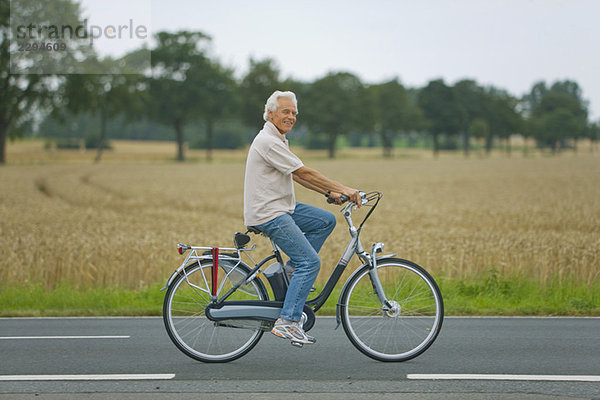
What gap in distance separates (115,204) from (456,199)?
13.9m

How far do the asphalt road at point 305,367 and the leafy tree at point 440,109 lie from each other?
4649 inches

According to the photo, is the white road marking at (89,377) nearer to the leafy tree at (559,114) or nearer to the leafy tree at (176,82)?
the leafy tree at (176,82)

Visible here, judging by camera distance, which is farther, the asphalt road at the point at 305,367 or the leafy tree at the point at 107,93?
the leafy tree at the point at 107,93

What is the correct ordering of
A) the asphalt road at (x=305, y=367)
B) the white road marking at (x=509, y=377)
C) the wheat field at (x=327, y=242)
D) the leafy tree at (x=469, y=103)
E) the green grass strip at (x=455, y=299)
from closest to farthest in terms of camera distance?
the asphalt road at (x=305, y=367)
the white road marking at (x=509, y=377)
the green grass strip at (x=455, y=299)
the wheat field at (x=327, y=242)
the leafy tree at (x=469, y=103)

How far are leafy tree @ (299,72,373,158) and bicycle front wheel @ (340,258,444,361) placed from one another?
326ft

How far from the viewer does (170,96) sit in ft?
287

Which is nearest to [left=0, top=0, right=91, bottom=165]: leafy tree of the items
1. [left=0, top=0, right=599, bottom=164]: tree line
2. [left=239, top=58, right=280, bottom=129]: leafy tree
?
[left=0, top=0, right=599, bottom=164]: tree line

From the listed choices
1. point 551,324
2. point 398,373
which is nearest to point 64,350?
point 398,373

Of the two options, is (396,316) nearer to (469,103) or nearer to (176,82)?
(176,82)

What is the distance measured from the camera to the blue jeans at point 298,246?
5395mm

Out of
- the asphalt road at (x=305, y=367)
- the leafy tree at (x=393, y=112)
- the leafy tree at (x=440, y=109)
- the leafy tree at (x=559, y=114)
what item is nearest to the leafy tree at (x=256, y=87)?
the leafy tree at (x=393, y=112)

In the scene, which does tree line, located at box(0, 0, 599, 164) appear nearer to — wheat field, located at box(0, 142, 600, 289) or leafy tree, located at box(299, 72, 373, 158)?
leafy tree, located at box(299, 72, 373, 158)

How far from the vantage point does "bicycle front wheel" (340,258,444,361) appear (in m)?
5.59

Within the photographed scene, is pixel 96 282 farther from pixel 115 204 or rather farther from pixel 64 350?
pixel 115 204
